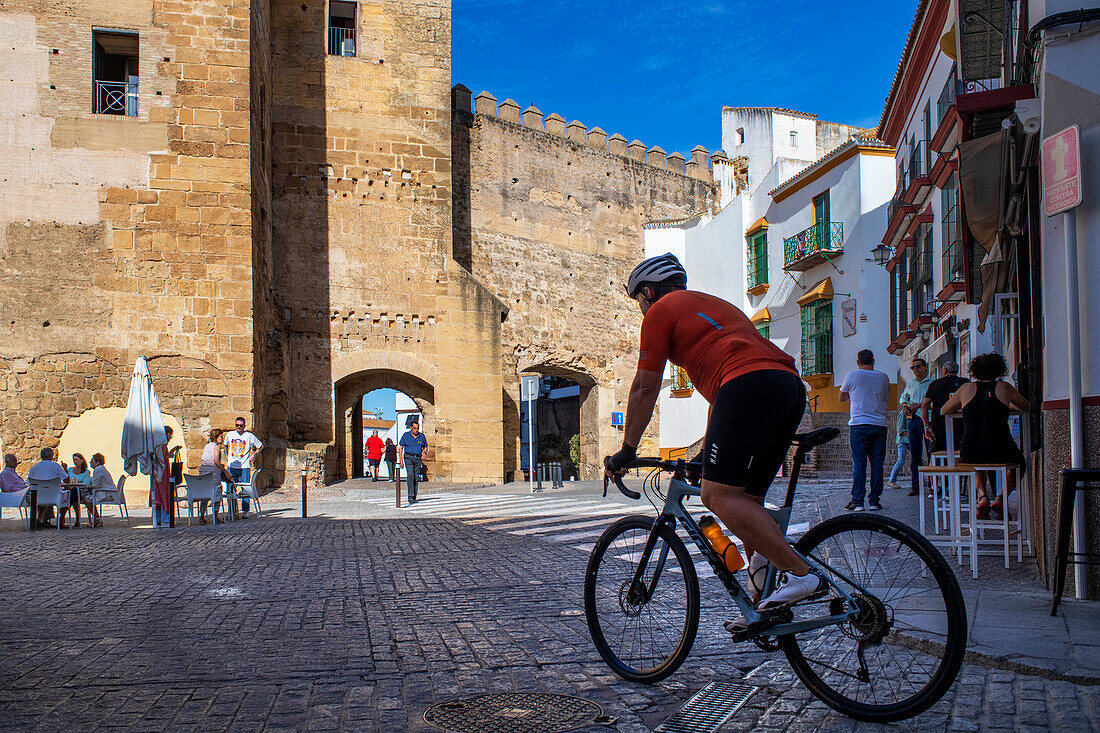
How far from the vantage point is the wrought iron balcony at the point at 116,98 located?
57.5 ft

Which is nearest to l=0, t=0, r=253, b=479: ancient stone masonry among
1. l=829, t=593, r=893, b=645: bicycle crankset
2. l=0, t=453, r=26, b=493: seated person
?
l=0, t=453, r=26, b=493: seated person

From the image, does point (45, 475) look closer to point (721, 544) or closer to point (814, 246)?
point (721, 544)

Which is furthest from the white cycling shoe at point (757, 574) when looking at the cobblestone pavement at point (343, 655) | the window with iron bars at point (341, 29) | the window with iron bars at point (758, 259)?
the window with iron bars at point (758, 259)

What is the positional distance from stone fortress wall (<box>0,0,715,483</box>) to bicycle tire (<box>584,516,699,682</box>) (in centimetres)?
1474

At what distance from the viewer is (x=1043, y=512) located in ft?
18.0

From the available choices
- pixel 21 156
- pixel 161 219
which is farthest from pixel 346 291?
pixel 21 156

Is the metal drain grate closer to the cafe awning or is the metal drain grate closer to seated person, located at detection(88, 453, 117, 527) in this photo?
seated person, located at detection(88, 453, 117, 527)

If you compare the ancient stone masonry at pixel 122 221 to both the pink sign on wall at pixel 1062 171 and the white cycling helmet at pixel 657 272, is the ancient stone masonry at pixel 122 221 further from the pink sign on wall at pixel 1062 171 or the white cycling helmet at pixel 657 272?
the white cycling helmet at pixel 657 272

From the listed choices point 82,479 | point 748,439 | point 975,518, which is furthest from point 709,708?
point 82,479

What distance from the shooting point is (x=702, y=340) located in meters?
3.37

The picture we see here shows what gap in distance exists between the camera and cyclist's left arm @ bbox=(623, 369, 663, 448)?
3.39m

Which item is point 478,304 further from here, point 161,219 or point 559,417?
point 559,417

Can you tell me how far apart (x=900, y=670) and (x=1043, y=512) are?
3.03m

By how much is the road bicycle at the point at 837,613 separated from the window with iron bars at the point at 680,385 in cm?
2740
